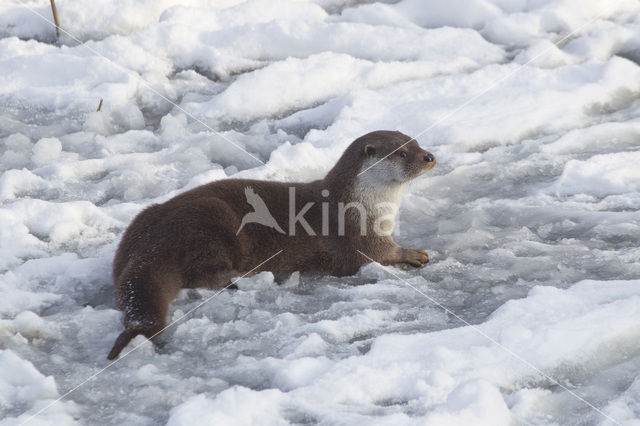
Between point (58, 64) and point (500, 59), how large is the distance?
171 inches

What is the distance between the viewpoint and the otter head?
16.0 feet

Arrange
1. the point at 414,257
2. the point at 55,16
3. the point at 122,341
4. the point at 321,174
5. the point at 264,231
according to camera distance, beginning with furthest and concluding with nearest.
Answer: the point at 55,16 < the point at 321,174 < the point at 414,257 < the point at 264,231 < the point at 122,341

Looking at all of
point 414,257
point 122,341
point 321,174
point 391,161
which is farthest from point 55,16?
point 122,341

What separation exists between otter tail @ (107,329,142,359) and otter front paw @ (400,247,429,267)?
178cm

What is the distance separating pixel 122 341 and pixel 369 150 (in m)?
2.16

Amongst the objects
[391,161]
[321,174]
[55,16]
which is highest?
[55,16]

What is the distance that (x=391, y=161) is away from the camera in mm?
4910

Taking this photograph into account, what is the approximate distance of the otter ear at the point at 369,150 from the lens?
4.86 meters

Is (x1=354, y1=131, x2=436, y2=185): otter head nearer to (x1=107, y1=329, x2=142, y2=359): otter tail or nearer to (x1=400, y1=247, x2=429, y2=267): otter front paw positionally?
(x1=400, y1=247, x2=429, y2=267): otter front paw

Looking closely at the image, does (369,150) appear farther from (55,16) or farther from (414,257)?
(55,16)

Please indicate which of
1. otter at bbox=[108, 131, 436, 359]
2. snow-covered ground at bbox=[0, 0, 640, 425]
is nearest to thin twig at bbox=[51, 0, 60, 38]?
snow-covered ground at bbox=[0, 0, 640, 425]

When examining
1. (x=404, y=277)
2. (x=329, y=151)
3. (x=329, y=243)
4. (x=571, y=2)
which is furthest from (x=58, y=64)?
(x=571, y=2)

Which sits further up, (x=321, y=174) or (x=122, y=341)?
(x=122, y=341)

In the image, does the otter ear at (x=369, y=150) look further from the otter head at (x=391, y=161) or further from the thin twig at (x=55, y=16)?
the thin twig at (x=55, y=16)
